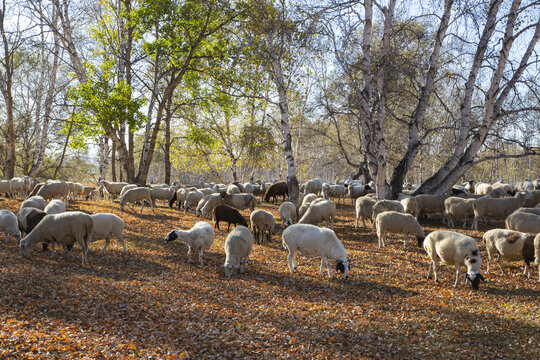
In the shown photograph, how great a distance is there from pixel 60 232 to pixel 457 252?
33.5 feet

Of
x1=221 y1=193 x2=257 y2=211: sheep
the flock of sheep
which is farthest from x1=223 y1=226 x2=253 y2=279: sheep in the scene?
x1=221 y1=193 x2=257 y2=211: sheep

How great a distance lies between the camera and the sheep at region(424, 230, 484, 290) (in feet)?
29.8

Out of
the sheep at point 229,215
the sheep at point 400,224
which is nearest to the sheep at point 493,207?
the sheep at point 400,224

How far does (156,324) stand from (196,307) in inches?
42.5

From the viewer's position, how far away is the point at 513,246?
9883mm

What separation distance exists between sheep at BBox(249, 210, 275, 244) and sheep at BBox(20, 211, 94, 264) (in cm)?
583

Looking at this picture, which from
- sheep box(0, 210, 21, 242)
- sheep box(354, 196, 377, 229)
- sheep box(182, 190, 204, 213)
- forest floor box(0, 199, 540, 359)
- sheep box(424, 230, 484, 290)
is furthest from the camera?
sheep box(182, 190, 204, 213)

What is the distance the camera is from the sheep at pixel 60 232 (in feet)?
33.7

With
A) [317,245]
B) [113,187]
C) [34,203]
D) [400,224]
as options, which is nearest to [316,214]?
[400,224]

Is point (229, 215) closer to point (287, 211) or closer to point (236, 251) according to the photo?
point (287, 211)

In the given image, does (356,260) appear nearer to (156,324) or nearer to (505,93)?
A: (156,324)

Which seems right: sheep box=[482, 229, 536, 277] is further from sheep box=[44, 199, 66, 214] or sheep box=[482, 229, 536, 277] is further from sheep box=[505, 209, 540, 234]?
sheep box=[44, 199, 66, 214]

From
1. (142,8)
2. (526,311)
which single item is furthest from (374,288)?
(142,8)

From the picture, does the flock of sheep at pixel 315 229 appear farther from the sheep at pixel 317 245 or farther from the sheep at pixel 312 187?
the sheep at pixel 312 187
